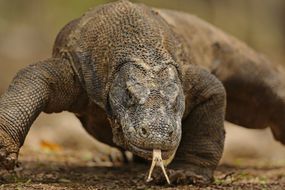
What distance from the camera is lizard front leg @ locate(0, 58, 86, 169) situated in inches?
217

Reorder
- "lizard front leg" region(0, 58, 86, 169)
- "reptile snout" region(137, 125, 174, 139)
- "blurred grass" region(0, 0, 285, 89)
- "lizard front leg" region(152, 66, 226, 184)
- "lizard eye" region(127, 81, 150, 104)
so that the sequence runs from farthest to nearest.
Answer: "blurred grass" region(0, 0, 285, 89), "lizard front leg" region(152, 66, 226, 184), "lizard front leg" region(0, 58, 86, 169), "lizard eye" region(127, 81, 150, 104), "reptile snout" region(137, 125, 174, 139)

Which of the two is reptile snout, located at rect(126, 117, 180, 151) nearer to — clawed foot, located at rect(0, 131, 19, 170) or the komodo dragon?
the komodo dragon

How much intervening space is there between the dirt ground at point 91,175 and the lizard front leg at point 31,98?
31cm

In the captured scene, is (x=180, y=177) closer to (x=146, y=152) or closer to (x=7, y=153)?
(x=146, y=152)

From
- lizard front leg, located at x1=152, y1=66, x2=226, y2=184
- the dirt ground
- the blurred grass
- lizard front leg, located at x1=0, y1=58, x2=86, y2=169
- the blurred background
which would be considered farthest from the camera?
the blurred grass

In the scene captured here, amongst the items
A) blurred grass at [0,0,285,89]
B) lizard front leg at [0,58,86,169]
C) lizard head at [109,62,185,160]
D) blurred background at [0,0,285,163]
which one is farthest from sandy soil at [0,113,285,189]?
blurred grass at [0,0,285,89]

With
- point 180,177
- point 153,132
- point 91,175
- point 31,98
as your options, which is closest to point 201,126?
point 180,177

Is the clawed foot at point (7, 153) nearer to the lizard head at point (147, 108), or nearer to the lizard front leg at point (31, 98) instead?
the lizard front leg at point (31, 98)

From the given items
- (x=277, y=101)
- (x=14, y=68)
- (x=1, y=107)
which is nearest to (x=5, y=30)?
(x=14, y=68)

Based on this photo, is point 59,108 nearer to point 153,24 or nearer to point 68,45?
point 68,45

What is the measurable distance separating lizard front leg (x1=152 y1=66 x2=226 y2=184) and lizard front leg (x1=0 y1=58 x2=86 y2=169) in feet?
3.00

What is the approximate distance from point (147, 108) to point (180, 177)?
107 centimetres

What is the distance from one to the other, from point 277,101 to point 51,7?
2060 cm

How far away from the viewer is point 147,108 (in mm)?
5039
